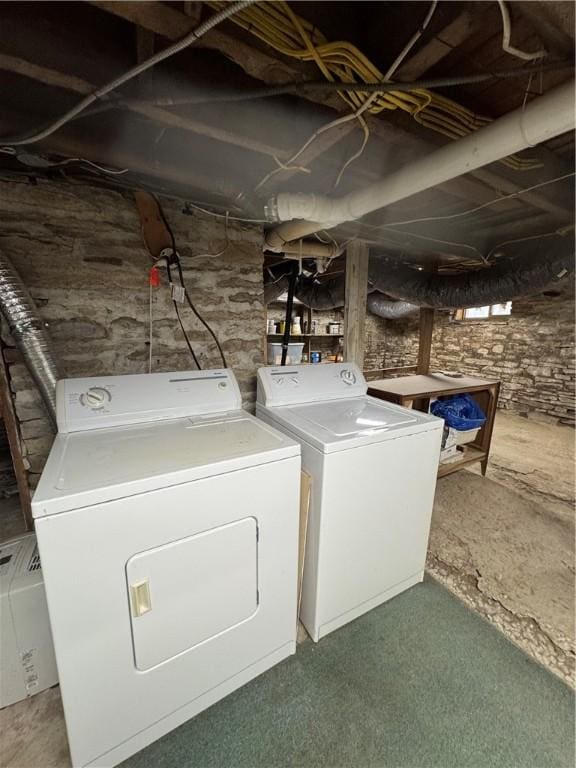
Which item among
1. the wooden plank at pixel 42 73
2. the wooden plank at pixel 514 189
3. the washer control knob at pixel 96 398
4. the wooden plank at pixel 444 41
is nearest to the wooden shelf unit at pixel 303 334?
the wooden plank at pixel 514 189

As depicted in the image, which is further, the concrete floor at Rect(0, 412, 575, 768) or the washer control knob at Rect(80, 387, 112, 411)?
the washer control knob at Rect(80, 387, 112, 411)

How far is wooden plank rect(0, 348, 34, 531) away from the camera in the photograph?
1374 millimetres

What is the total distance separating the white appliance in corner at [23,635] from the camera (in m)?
1.11

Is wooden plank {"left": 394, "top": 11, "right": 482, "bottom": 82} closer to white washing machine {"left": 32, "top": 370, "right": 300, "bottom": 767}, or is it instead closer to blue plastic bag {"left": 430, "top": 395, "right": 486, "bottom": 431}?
white washing machine {"left": 32, "top": 370, "right": 300, "bottom": 767}

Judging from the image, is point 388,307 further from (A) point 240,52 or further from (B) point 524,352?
(A) point 240,52

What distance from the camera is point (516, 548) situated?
200cm

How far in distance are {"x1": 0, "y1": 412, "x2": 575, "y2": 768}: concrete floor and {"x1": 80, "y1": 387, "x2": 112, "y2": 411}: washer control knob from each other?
112cm

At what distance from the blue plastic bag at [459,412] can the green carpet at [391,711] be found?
58.6 inches

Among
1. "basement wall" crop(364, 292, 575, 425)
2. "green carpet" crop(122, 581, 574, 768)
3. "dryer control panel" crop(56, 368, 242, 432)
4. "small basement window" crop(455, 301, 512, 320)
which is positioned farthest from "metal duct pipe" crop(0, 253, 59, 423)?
"basement wall" crop(364, 292, 575, 425)

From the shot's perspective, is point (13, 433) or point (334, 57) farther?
point (13, 433)

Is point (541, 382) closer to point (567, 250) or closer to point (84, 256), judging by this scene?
point (567, 250)

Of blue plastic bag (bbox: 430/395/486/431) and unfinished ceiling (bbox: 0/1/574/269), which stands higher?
unfinished ceiling (bbox: 0/1/574/269)

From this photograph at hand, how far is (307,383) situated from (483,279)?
7.67 feet

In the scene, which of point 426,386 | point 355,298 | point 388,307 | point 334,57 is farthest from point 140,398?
point 388,307
